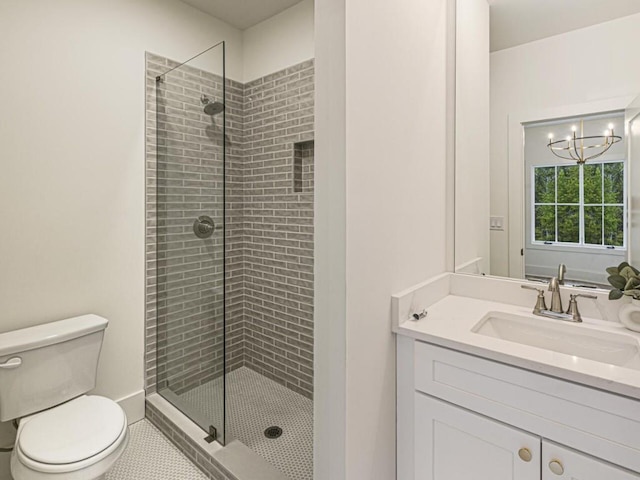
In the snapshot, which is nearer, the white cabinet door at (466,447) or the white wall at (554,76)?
the white cabinet door at (466,447)

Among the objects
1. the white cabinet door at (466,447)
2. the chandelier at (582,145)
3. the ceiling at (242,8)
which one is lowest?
the white cabinet door at (466,447)

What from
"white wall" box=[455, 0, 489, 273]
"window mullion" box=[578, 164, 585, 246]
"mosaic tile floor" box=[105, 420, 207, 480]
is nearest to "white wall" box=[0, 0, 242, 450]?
"mosaic tile floor" box=[105, 420, 207, 480]

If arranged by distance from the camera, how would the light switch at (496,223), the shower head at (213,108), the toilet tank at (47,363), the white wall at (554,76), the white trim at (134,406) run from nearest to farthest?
1. the white wall at (554,76)
2. the toilet tank at (47,363)
3. the light switch at (496,223)
4. the shower head at (213,108)
5. the white trim at (134,406)

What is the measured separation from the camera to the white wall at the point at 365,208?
1.06 meters

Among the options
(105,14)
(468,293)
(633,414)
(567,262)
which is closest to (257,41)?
(105,14)

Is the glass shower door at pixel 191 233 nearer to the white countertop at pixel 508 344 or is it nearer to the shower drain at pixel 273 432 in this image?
the shower drain at pixel 273 432

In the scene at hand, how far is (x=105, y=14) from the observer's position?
191 centimetres

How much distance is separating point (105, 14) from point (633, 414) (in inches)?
110

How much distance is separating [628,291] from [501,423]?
0.66m

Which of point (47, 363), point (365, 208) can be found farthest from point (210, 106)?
point (47, 363)

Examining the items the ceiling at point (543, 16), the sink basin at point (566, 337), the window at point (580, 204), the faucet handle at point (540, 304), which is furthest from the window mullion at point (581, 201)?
the ceiling at point (543, 16)

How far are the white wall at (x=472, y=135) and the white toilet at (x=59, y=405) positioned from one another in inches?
67.9

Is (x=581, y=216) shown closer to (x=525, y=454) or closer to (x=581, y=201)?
(x=581, y=201)

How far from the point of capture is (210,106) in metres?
2.01
